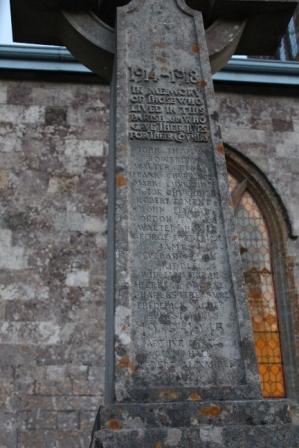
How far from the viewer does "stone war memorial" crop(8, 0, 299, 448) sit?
11.3 feet

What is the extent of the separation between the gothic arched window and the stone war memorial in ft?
12.2

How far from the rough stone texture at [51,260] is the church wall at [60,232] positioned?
1 cm

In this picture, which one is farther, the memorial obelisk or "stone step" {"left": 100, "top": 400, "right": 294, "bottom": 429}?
the memorial obelisk

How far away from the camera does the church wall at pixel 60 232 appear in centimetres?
700

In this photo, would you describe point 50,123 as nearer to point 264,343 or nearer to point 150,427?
point 264,343

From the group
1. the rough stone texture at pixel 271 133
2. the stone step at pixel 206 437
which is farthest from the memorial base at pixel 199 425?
the rough stone texture at pixel 271 133

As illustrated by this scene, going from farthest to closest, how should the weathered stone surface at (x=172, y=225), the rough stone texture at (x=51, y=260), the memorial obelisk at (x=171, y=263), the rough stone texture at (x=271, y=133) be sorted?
the rough stone texture at (x=271, y=133) < the rough stone texture at (x=51, y=260) < the weathered stone surface at (x=172, y=225) < the memorial obelisk at (x=171, y=263)

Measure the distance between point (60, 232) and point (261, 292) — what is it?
2.84m

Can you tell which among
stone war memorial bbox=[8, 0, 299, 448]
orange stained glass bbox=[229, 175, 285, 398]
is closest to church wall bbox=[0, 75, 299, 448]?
orange stained glass bbox=[229, 175, 285, 398]

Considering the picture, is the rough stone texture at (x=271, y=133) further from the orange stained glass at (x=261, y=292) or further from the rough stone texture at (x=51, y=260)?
the rough stone texture at (x=51, y=260)

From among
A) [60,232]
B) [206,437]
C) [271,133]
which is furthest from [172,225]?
[271,133]

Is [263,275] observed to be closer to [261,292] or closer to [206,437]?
[261,292]

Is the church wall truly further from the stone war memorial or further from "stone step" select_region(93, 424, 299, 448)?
"stone step" select_region(93, 424, 299, 448)

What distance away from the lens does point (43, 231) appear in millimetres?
7883
